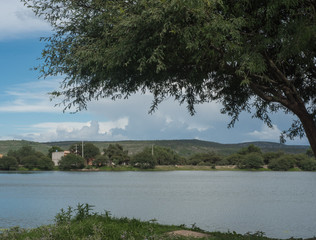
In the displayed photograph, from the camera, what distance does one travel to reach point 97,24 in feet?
42.0

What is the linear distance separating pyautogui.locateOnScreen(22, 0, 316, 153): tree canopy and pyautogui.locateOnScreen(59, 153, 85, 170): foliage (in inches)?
5162

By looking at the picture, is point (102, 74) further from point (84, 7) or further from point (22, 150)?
point (22, 150)

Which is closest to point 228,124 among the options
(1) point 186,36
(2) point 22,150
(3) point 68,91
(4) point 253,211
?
(3) point 68,91

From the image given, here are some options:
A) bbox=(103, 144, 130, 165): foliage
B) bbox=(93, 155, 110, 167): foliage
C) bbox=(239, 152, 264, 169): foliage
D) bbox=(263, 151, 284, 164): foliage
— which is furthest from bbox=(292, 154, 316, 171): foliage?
bbox=(93, 155, 110, 167): foliage

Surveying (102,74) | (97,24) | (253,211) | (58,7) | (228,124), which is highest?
(58,7)

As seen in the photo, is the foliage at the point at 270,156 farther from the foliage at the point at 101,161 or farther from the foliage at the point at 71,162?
the foliage at the point at 71,162

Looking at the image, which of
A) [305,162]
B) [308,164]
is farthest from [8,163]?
[308,164]

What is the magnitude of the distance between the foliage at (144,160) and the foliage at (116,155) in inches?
130

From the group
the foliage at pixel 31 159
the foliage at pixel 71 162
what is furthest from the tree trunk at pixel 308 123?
the foliage at pixel 31 159

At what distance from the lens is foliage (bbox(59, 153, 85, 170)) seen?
143m

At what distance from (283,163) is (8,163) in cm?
A: 9935

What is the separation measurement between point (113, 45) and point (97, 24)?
1444 millimetres

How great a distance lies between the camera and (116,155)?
142000 millimetres

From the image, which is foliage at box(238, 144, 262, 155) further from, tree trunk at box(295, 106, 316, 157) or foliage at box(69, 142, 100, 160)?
tree trunk at box(295, 106, 316, 157)
